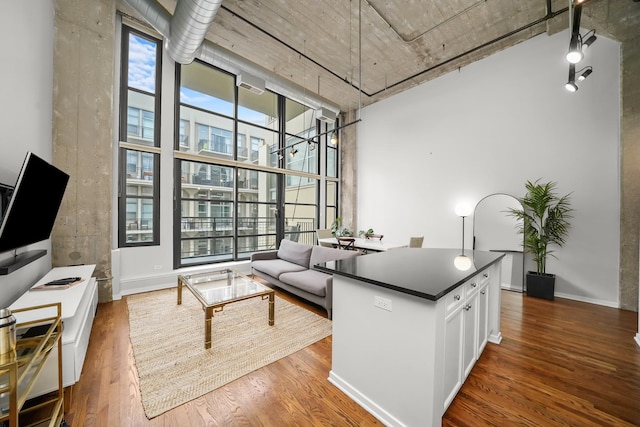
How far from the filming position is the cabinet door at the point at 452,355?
1.55m

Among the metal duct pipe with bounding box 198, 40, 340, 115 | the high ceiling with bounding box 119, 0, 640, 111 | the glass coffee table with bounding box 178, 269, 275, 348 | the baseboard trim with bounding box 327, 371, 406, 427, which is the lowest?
the baseboard trim with bounding box 327, 371, 406, 427

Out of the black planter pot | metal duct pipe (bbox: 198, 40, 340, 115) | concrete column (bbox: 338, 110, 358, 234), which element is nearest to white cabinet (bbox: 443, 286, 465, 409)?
the black planter pot

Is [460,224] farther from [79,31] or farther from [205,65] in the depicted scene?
[79,31]

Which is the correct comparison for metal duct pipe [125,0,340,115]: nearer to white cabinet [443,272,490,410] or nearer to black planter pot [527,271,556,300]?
white cabinet [443,272,490,410]

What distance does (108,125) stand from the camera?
Result: 352cm

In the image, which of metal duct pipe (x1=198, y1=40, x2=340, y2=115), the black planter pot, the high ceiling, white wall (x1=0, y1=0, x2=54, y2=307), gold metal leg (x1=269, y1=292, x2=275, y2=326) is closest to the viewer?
white wall (x1=0, y1=0, x2=54, y2=307)

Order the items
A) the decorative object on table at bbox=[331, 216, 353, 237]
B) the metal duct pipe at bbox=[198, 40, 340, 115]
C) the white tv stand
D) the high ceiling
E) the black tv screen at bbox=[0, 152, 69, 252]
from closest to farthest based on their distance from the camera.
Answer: the white tv stand
the black tv screen at bbox=[0, 152, 69, 252]
the high ceiling
the metal duct pipe at bbox=[198, 40, 340, 115]
the decorative object on table at bbox=[331, 216, 353, 237]

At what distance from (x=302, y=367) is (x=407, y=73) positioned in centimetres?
597

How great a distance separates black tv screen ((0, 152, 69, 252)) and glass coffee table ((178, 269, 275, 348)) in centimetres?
146

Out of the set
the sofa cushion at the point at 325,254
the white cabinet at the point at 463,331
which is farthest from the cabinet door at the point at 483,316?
the sofa cushion at the point at 325,254

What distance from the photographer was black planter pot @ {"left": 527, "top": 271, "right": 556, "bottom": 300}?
3834 mm

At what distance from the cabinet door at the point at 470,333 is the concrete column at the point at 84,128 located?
4563 millimetres

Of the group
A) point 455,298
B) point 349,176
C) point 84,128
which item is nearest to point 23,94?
point 84,128

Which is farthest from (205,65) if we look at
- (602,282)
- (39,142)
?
(602,282)
